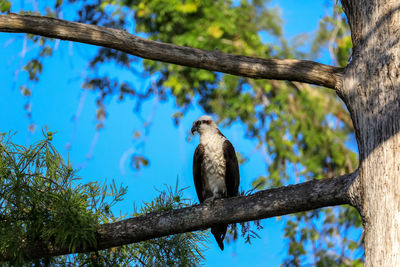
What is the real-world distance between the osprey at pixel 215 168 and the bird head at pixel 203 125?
0.14 metres

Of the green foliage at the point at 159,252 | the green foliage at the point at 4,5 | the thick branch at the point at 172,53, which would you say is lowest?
the green foliage at the point at 159,252

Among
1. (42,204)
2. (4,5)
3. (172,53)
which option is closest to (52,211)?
(42,204)

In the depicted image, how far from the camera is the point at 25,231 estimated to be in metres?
3.45

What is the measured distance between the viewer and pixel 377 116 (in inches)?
119

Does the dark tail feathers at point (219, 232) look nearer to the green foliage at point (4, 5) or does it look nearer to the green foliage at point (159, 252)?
the green foliage at point (159, 252)

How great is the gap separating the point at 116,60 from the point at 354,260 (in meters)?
4.74

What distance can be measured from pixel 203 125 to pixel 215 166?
1.79 feet

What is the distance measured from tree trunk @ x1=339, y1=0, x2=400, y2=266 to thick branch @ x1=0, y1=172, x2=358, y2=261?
306 mm

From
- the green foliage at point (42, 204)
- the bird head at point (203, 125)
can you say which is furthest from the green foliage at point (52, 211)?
the bird head at point (203, 125)

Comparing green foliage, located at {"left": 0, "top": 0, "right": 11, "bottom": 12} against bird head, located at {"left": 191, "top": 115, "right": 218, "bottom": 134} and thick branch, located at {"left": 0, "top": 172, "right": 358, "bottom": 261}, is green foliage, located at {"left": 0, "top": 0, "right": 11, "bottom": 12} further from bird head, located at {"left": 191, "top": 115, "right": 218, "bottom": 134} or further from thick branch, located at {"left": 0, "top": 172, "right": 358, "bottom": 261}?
thick branch, located at {"left": 0, "top": 172, "right": 358, "bottom": 261}

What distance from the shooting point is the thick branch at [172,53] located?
135 inches

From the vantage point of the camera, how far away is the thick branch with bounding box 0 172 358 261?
3.21m

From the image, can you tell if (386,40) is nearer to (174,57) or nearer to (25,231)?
(174,57)

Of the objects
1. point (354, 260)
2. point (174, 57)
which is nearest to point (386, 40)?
point (174, 57)
